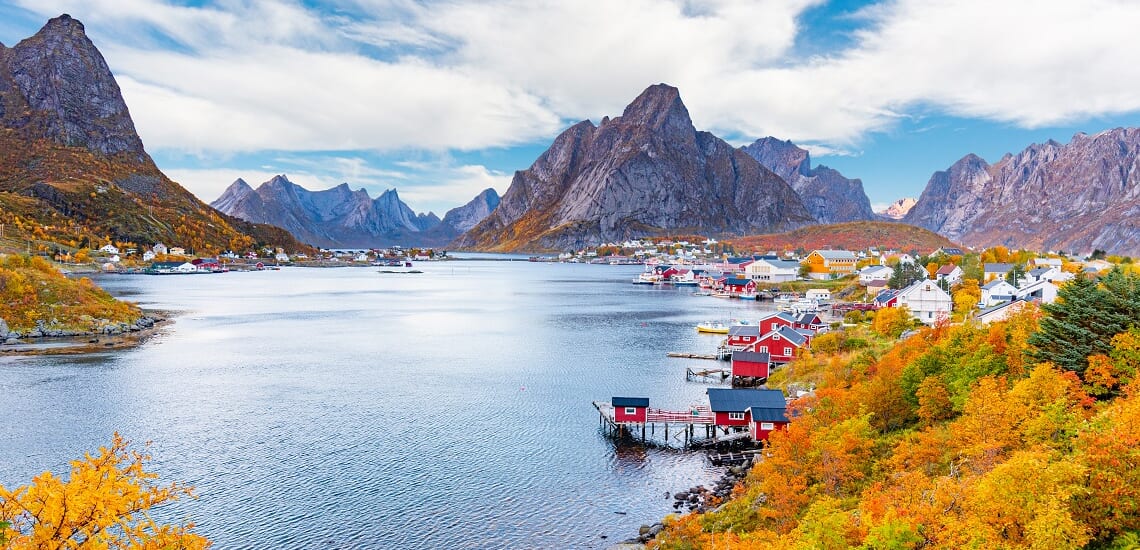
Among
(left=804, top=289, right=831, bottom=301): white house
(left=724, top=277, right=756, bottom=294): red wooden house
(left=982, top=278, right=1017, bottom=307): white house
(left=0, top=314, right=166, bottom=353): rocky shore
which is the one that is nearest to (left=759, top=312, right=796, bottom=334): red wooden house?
(left=982, top=278, right=1017, bottom=307): white house

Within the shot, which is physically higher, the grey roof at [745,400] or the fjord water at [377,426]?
the grey roof at [745,400]

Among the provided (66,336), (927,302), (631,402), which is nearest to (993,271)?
(927,302)

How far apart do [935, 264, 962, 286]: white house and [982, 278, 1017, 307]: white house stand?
24.0 m

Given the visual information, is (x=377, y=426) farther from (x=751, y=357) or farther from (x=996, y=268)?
(x=996, y=268)

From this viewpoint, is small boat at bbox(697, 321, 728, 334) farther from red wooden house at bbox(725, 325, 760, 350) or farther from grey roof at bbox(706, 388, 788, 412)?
grey roof at bbox(706, 388, 788, 412)

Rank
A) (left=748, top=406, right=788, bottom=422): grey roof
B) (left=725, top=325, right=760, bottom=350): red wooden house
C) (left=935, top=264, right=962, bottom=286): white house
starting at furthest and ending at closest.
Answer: (left=935, top=264, right=962, bottom=286): white house, (left=725, top=325, right=760, bottom=350): red wooden house, (left=748, top=406, right=788, bottom=422): grey roof

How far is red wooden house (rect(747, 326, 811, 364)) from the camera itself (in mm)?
57562

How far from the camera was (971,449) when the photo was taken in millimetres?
20094

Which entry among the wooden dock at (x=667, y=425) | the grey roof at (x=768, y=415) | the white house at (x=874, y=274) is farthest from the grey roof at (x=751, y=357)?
the white house at (x=874, y=274)

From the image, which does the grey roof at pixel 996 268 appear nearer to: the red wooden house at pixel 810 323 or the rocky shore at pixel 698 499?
the red wooden house at pixel 810 323

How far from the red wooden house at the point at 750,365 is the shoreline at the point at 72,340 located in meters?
58.9

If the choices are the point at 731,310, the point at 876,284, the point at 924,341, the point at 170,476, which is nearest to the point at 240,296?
the point at 731,310

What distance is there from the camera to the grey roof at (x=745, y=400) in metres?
39.6

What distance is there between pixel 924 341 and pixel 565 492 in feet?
76.8
